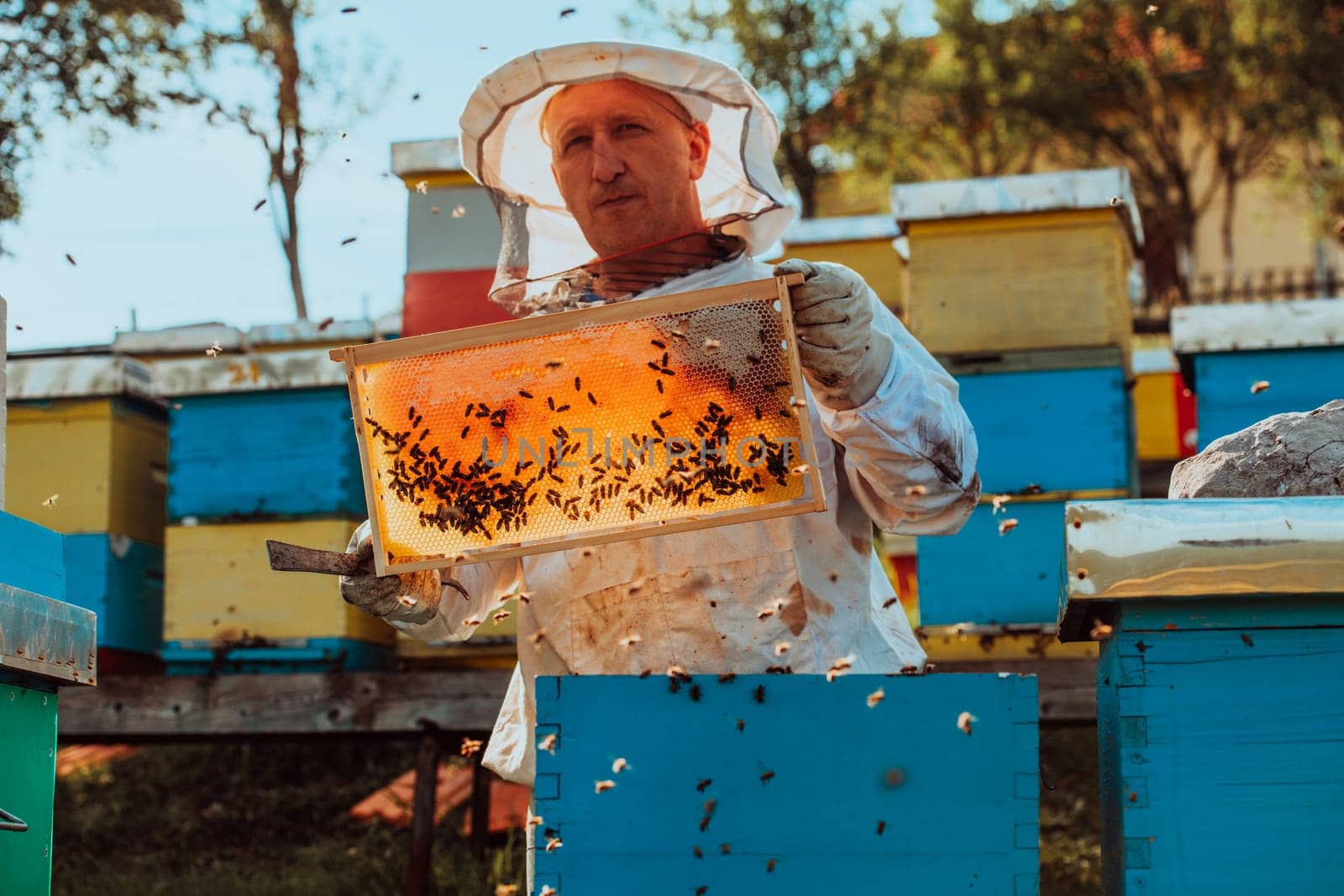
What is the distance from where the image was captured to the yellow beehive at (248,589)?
5.60m

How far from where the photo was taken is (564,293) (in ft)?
9.04

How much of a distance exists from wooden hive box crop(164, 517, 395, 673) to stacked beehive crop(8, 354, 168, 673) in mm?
295

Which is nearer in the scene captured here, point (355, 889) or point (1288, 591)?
point (1288, 591)

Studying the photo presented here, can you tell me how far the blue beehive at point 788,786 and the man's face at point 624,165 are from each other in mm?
957

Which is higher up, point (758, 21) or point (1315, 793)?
point (758, 21)

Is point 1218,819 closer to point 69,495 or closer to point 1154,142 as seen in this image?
point 69,495

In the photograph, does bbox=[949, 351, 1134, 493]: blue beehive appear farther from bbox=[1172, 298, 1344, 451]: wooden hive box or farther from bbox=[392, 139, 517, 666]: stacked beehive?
bbox=[392, 139, 517, 666]: stacked beehive

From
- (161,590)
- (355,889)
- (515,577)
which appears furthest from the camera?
(161,590)

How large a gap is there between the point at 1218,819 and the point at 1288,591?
0.89 ft

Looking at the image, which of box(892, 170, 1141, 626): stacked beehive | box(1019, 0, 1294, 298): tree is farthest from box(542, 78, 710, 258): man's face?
box(1019, 0, 1294, 298): tree

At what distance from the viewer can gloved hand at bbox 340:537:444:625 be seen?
2400 millimetres

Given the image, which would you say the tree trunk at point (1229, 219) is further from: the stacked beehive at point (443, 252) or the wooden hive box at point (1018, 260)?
the stacked beehive at point (443, 252)

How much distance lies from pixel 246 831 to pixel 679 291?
4.78 m

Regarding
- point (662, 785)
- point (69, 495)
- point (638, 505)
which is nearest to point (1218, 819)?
point (662, 785)
